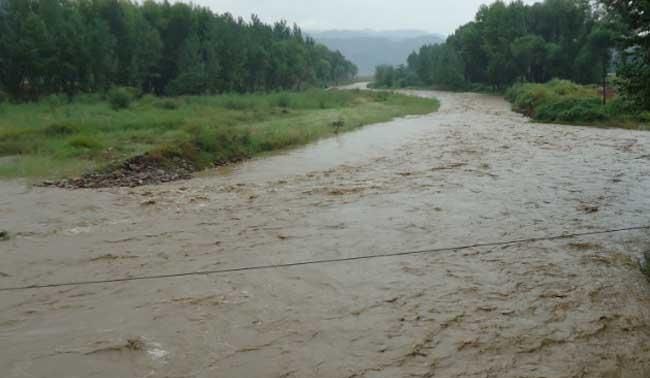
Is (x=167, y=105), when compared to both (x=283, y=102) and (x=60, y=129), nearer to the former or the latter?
(x=283, y=102)

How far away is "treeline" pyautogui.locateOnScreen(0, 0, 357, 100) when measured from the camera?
36.8 metres

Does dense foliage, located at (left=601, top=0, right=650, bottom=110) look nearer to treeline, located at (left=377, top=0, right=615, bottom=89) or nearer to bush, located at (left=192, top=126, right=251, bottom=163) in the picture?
bush, located at (left=192, top=126, right=251, bottom=163)

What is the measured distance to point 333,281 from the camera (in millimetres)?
6461

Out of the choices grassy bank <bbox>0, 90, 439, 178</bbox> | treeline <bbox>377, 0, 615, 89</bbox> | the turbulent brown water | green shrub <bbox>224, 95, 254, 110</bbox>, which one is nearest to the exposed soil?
grassy bank <bbox>0, 90, 439, 178</bbox>

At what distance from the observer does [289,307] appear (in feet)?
18.8

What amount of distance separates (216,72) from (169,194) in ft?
124

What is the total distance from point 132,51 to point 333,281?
4293cm

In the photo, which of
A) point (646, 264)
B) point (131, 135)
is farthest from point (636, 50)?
point (131, 135)

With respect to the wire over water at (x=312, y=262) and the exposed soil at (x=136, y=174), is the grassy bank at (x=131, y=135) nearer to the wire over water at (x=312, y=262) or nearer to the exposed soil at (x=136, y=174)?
the exposed soil at (x=136, y=174)

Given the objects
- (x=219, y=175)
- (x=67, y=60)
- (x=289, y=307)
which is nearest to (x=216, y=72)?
(x=67, y=60)

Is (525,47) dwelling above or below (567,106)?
above

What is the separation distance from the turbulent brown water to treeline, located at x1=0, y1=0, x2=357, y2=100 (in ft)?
99.1

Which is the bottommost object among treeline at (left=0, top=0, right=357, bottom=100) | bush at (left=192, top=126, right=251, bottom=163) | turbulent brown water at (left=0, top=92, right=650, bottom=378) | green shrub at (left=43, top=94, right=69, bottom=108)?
turbulent brown water at (left=0, top=92, right=650, bottom=378)

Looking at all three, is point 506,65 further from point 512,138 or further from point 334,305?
point 334,305
